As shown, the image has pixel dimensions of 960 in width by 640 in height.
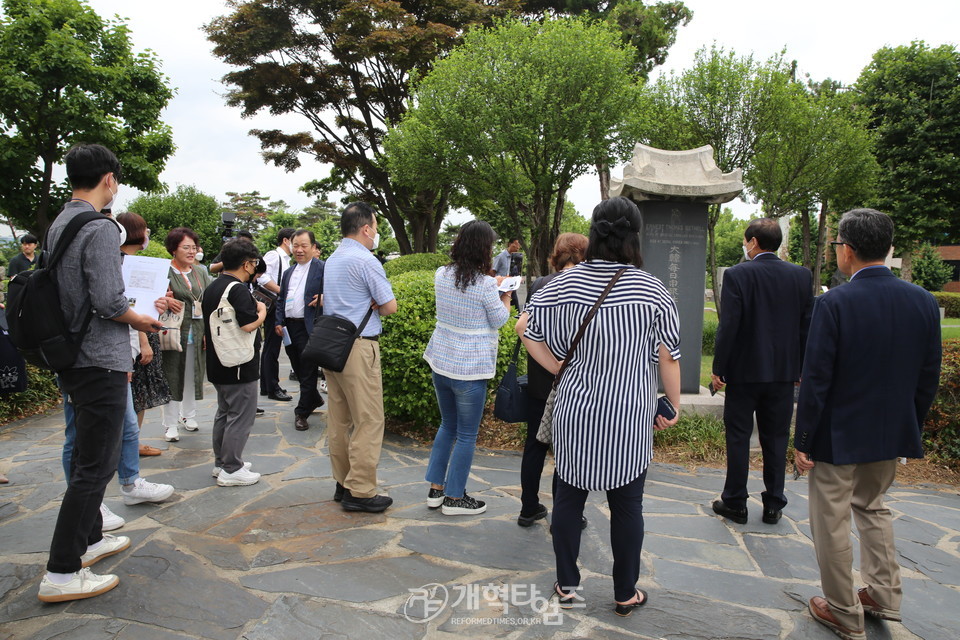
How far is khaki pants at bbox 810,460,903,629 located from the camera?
8.71ft

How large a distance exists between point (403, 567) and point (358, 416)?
3.33 ft

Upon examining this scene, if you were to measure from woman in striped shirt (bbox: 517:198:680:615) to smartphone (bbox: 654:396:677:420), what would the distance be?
0.03 meters

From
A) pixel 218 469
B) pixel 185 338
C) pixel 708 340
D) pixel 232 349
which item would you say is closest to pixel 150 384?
pixel 185 338

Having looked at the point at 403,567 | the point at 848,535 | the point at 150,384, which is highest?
the point at 150,384

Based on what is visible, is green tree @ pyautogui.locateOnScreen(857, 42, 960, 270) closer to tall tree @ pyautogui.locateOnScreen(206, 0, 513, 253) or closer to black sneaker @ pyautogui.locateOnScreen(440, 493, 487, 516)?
tall tree @ pyautogui.locateOnScreen(206, 0, 513, 253)

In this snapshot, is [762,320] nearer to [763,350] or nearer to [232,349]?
[763,350]

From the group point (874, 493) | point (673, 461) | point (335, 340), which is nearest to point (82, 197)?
point (335, 340)

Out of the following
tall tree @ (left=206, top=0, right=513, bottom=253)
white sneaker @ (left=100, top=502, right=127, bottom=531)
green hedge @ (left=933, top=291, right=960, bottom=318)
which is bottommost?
white sneaker @ (left=100, top=502, right=127, bottom=531)

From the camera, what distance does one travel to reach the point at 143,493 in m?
3.82

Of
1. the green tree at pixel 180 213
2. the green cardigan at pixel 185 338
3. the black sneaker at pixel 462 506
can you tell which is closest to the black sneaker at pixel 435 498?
the black sneaker at pixel 462 506

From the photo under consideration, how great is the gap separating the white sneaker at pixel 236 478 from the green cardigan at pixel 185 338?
118 centimetres

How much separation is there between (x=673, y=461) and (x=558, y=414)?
10.8 ft

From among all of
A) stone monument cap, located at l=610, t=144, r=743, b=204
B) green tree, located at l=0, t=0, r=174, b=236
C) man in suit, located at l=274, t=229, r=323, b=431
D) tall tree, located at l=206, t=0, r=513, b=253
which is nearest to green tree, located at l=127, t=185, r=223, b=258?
tall tree, located at l=206, t=0, r=513, b=253

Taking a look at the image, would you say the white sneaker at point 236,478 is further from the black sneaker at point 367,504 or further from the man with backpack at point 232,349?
the black sneaker at point 367,504
